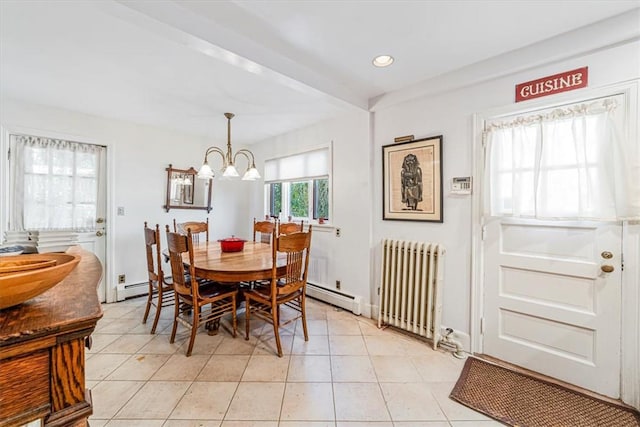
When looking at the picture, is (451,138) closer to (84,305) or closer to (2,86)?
(84,305)

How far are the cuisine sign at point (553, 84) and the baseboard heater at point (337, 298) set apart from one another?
94.5 inches

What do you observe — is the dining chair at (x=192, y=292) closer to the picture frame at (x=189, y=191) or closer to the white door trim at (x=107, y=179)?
the white door trim at (x=107, y=179)

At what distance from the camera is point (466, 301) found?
2338 millimetres

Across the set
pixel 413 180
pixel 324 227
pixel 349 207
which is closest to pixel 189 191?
pixel 324 227

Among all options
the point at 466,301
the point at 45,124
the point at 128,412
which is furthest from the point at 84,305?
the point at 45,124

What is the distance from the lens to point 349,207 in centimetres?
323

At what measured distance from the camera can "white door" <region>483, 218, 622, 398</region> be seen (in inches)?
69.7

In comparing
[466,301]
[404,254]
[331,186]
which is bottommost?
[466,301]

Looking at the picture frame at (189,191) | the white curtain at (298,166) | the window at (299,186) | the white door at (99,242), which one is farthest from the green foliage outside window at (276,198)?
the white door at (99,242)

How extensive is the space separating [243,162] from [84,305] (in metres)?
4.30

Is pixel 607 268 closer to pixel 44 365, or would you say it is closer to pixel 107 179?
A: pixel 44 365

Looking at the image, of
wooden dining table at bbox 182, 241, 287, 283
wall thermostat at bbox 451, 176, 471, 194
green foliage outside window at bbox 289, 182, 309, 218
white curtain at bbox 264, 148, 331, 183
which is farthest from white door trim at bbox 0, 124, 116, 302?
wall thermostat at bbox 451, 176, 471, 194

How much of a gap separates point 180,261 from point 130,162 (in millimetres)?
2107

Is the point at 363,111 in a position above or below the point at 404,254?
above
